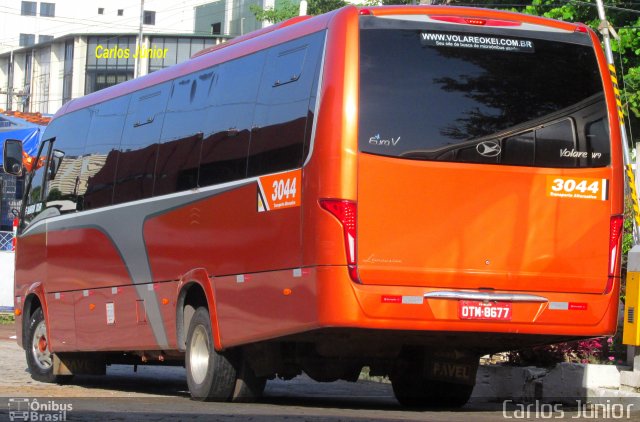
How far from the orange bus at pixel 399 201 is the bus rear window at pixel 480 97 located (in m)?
0.01

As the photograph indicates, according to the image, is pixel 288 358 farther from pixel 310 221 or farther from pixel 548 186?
pixel 548 186

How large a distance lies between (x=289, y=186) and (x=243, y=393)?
7.97ft

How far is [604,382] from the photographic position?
13.0m

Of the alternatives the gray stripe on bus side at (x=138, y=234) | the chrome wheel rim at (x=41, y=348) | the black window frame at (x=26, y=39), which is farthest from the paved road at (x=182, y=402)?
the black window frame at (x=26, y=39)

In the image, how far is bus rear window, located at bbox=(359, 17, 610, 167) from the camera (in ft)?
33.2

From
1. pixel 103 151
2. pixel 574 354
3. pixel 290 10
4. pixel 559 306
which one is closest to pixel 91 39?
pixel 290 10

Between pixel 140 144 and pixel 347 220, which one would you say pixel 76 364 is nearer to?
pixel 140 144

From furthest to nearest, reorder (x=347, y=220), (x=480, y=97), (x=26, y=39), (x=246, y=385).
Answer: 1. (x=26, y=39)
2. (x=246, y=385)
3. (x=480, y=97)
4. (x=347, y=220)

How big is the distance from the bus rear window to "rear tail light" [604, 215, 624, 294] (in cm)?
52

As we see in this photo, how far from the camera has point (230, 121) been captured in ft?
39.1

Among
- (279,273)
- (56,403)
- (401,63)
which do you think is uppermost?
(401,63)

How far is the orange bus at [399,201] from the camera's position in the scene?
33.0 feet

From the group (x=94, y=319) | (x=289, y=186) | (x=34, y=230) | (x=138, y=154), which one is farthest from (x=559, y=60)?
(x=34, y=230)

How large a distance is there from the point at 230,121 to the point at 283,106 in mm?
1117
